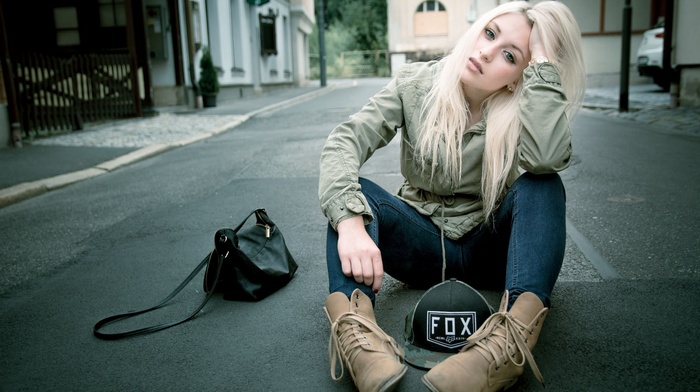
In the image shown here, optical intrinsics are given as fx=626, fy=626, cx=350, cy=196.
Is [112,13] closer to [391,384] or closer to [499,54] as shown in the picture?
[499,54]

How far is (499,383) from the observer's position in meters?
1.79

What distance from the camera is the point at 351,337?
189cm

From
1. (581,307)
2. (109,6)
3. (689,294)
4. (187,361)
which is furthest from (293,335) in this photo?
(109,6)

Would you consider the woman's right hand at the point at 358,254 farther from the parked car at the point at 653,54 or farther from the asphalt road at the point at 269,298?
the parked car at the point at 653,54

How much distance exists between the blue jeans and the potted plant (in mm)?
13302

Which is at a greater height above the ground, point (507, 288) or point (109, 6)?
point (109, 6)

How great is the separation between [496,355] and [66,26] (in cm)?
1475

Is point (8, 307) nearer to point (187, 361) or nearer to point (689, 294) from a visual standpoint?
point (187, 361)

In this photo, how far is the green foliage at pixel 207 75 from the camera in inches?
592

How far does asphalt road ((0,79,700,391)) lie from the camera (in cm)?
209

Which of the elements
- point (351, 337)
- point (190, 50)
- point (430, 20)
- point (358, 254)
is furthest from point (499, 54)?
point (430, 20)

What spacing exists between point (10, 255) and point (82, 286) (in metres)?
0.96

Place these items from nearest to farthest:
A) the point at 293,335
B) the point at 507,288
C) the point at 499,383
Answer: the point at 499,383
the point at 507,288
the point at 293,335

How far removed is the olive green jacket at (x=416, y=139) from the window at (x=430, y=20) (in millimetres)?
41457
